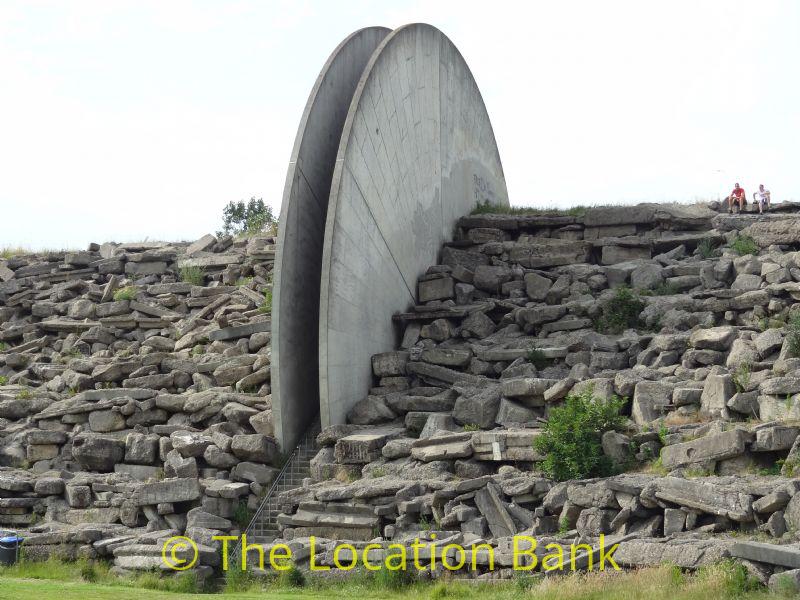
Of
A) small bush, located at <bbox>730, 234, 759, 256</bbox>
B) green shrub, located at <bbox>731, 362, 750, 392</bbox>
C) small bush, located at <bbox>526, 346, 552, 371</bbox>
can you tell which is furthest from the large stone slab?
small bush, located at <bbox>730, 234, 759, 256</bbox>

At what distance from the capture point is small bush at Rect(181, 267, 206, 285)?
18953 millimetres

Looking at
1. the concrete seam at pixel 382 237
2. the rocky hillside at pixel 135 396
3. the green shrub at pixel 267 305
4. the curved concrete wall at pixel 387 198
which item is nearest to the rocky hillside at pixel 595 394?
the concrete seam at pixel 382 237

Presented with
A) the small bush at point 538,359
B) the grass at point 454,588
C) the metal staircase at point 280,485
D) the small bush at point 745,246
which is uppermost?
the small bush at point 745,246

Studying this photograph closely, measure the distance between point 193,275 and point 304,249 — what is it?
188 inches

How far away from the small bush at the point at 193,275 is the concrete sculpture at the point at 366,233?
13.6ft

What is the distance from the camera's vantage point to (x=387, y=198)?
16.0 meters

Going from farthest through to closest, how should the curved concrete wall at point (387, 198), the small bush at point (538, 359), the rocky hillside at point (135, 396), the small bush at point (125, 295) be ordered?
the small bush at point (125, 295) < the small bush at point (538, 359) < the curved concrete wall at point (387, 198) < the rocky hillside at point (135, 396)

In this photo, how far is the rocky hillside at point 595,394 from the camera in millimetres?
10070

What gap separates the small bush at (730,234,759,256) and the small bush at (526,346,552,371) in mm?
4021

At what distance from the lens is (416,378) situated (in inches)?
594

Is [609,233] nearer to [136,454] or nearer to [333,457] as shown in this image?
[333,457]

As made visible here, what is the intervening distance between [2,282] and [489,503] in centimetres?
1270

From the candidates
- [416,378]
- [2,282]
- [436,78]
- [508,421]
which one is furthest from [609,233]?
[2,282]

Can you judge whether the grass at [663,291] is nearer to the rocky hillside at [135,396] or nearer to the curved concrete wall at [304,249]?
the curved concrete wall at [304,249]
